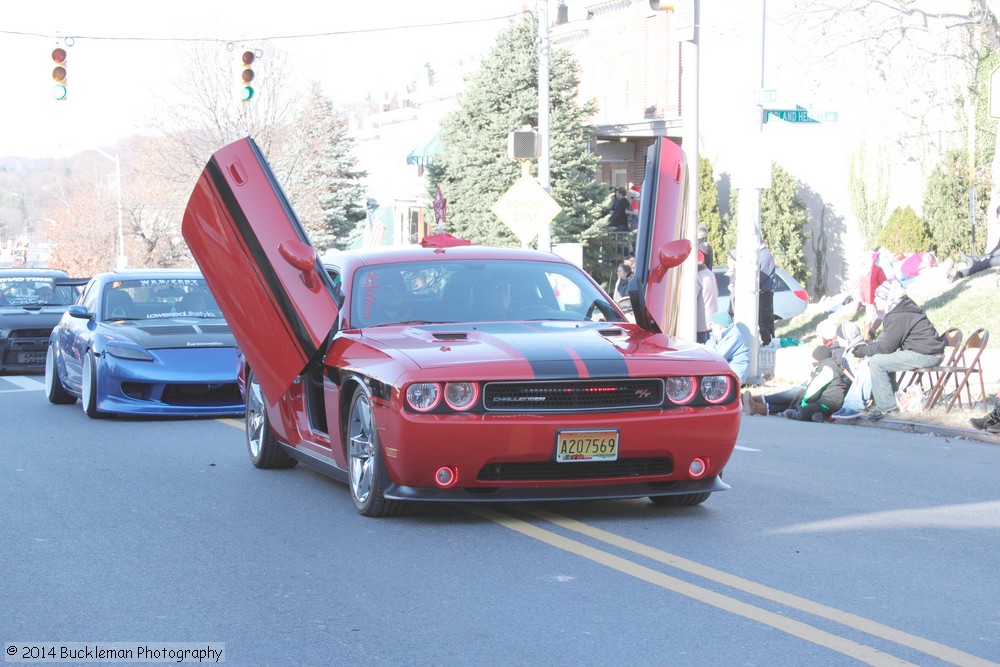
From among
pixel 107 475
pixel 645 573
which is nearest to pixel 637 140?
pixel 107 475

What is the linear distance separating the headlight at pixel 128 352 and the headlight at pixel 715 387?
22.9 feet

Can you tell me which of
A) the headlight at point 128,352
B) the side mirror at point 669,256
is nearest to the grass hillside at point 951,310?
the side mirror at point 669,256

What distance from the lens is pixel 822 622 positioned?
17.0 feet

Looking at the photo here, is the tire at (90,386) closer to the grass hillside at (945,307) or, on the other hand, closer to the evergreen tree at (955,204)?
the grass hillside at (945,307)

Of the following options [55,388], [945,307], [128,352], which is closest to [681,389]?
[128,352]

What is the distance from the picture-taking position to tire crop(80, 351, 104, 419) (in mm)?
12930

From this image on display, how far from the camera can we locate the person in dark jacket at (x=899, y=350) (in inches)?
520

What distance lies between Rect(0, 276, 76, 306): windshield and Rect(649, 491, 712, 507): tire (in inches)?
566

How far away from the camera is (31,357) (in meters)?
19.0

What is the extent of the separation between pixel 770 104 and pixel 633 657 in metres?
12.4

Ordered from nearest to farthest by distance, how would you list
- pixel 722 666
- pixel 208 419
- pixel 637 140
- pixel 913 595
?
pixel 722 666
pixel 913 595
pixel 208 419
pixel 637 140

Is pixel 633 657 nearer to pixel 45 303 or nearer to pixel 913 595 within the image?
pixel 913 595

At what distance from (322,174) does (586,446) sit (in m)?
46.2

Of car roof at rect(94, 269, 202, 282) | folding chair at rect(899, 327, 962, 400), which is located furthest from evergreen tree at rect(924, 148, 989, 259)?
car roof at rect(94, 269, 202, 282)
